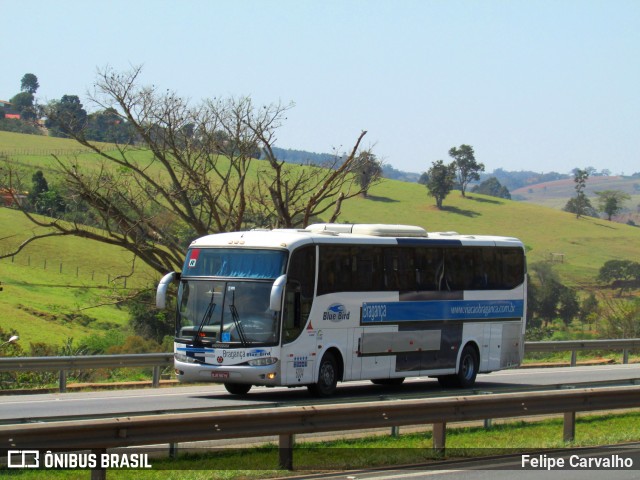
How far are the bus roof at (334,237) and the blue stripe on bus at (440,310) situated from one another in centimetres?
126

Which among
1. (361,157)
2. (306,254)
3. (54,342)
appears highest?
(361,157)

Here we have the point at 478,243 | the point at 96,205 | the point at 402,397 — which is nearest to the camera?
the point at 402,397

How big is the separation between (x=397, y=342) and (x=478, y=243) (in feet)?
11.6

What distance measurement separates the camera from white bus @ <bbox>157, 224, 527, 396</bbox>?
18.3 meters

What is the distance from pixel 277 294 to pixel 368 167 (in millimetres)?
19210

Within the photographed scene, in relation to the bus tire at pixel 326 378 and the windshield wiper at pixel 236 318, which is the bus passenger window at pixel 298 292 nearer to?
the windshield wiper at pixel 236 318

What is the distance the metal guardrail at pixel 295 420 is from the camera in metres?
8.98

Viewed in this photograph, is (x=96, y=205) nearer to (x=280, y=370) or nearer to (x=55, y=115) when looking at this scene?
(x=55, y=115)

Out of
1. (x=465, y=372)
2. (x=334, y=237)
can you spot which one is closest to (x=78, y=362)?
(x=334, y=237)

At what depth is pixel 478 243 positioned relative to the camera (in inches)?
902

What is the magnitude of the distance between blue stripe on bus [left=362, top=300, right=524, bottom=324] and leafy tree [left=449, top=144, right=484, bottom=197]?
127 meters

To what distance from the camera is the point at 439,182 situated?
5399 inches

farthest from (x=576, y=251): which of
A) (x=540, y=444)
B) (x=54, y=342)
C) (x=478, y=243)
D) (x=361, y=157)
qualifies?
(x=540, y=444)

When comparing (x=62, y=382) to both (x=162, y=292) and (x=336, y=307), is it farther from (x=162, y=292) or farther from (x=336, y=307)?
(x=336, y=307)
